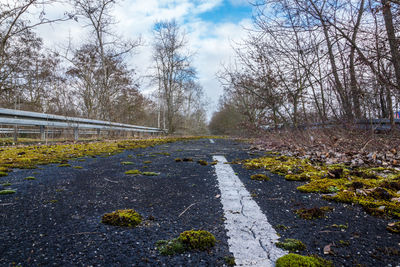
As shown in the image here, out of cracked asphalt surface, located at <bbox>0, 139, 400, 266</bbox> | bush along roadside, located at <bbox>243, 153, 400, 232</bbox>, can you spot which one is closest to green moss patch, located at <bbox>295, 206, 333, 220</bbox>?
cracked asphalt surface, located at <bbox>0, 139, 400, 266</bbox>

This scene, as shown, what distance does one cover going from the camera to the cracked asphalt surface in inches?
40.4

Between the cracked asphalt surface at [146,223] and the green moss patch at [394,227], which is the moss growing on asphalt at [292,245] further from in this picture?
the green moss patch at [394,227]

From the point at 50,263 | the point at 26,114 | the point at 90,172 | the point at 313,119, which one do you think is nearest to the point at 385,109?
the point at 313,119

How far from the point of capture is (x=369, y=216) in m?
1.54

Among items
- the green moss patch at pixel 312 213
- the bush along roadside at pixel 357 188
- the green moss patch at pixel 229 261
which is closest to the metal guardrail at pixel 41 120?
the bush along roadside at pixel 357 188

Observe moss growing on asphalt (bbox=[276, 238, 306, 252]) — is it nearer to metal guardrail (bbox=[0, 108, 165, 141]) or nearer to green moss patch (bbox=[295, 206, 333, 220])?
green moss patch (bbox=[295, 206, 333, 220])

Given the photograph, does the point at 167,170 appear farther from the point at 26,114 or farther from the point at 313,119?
the point at 313,119

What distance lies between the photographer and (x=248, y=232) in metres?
1.28

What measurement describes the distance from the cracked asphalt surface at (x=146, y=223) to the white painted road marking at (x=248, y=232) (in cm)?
5

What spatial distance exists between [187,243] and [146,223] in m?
0.37

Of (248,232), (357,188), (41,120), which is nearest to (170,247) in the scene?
(248,232)

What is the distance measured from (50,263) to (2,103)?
15.6 m

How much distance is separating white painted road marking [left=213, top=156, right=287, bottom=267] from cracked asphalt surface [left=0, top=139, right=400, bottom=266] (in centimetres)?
5

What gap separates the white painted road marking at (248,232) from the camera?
1.04 m
